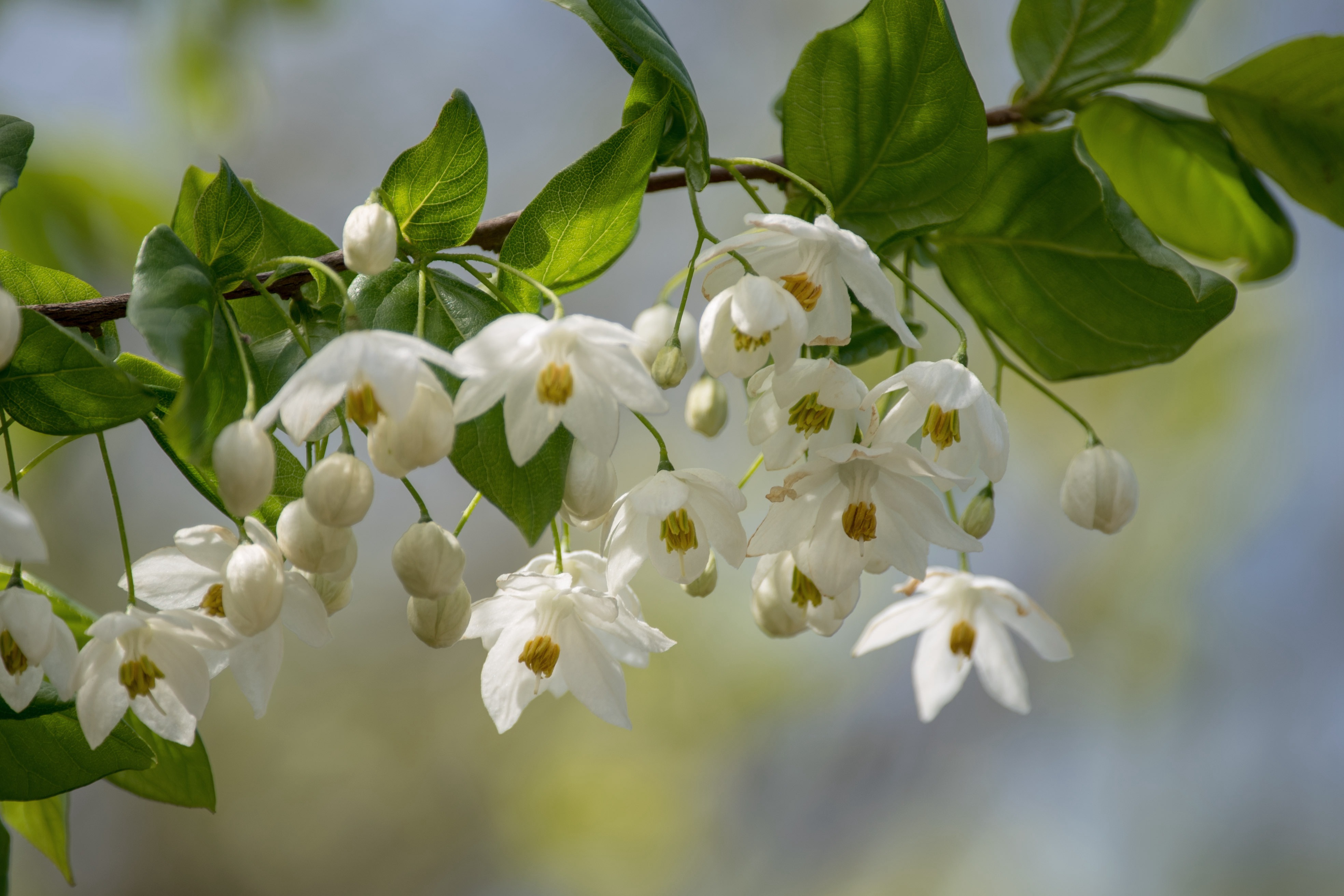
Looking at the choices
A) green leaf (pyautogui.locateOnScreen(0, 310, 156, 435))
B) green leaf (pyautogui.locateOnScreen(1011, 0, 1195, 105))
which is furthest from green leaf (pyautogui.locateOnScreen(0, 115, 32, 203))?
green leaf (pyautogui.locateOnScreen(1011, 0, 1195, 105))

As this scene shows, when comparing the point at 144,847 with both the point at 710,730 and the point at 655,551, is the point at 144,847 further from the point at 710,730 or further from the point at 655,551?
the point at 655,551

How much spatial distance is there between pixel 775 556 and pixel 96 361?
1.48 feet

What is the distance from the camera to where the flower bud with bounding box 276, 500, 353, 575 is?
0.55 m

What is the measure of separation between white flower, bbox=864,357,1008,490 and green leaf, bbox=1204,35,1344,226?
51cm

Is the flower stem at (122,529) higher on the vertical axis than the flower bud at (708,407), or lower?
higher

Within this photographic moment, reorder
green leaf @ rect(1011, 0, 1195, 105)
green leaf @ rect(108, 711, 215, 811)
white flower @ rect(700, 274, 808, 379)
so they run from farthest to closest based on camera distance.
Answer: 1. green leaf @ rect(1011, 0, 1195, 105)
2. green leaf @ rect(108, 711, 215, 811)
3. white flower @ rect(700, 274, 808, 379)

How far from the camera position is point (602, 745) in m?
3.26

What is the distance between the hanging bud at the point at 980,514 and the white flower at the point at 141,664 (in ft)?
1.75

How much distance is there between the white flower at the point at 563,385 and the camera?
54cm

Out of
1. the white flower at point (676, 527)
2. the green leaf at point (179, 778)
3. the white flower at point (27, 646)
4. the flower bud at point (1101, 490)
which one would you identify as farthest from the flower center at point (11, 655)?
→ the flower bud at point (1101, 490)

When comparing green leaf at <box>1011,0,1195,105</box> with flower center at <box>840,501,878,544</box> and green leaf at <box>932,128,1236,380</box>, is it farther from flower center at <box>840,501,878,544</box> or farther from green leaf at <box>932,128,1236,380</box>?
flower center at <box>840,501,878,544</box>

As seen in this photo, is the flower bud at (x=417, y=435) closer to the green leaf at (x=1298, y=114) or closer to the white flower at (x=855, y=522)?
the white flower at (x=855, y=522)

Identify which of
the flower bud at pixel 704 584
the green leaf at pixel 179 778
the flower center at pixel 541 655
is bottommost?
the green leaf at pixel 179 778

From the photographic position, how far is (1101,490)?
2.55ft
